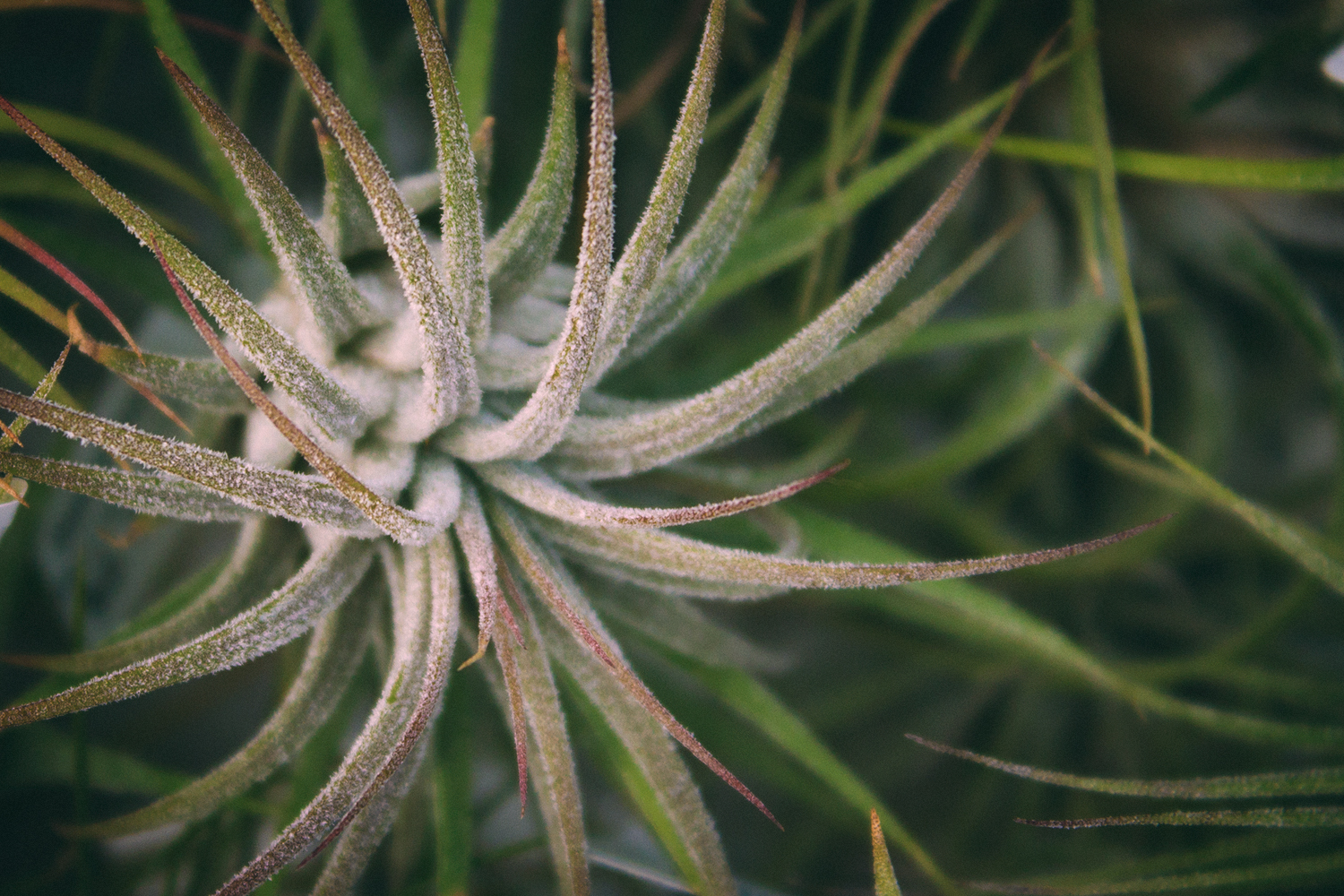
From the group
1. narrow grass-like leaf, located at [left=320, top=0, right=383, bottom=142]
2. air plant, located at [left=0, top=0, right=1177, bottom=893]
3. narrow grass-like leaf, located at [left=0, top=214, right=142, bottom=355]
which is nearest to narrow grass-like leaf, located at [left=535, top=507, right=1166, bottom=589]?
air plant, located at [left=0, top=0, right=1177, bottom=893]

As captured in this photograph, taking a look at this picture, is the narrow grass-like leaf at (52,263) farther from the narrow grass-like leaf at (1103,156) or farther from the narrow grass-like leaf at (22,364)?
the narrow grass-like leaf at (1103,156)

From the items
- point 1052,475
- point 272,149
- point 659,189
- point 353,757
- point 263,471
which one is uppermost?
Answer: point 272,149

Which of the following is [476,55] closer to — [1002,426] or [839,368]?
[839,368]

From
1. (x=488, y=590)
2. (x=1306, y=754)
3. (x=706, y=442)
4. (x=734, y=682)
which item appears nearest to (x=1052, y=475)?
(x=1306, y=754)

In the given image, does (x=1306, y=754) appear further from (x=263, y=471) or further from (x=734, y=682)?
(x=263, y=471)

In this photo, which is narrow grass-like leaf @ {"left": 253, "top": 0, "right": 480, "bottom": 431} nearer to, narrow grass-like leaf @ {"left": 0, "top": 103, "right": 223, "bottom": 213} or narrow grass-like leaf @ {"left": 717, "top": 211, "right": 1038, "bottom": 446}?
narrow grass-like leaf @ {"left": 717, "top": 211, "right": 1038, "bottom": 446}

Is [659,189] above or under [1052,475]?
under
